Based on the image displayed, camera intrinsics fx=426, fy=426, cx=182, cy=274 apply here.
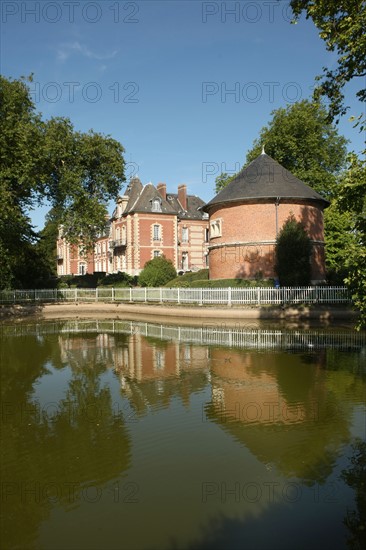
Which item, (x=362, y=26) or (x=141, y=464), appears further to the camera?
(x=362, y=26)

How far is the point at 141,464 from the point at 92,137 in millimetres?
29741

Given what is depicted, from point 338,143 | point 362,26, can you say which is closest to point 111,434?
point 362,26

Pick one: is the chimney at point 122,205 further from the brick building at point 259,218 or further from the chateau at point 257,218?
the brick building at point 259,218

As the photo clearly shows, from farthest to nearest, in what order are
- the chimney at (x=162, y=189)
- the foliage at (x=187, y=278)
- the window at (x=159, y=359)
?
the chimney at (x=162, y=189) < the foliage at (x=187, y=278) < the window at (x=159, y=359)

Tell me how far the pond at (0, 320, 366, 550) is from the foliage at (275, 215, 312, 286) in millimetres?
14011

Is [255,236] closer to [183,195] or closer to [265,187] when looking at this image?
[265,187]

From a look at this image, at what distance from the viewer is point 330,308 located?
21.8m

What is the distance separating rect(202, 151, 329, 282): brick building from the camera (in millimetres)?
28797

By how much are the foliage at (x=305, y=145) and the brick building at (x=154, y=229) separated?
40.7 feet

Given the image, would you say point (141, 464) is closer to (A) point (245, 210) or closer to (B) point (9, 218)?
(B) point (9, 218)

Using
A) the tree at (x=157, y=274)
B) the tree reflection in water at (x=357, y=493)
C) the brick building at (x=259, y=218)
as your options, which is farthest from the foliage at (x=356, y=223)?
the tree at (x=157, y=274)

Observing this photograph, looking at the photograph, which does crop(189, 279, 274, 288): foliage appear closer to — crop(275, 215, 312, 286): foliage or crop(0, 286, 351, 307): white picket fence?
crop(275, 215, 312, 286): foliage

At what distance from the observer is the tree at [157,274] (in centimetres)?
3569

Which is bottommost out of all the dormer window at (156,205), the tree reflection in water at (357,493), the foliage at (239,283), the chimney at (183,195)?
the tree reflection in water at (357,493)
